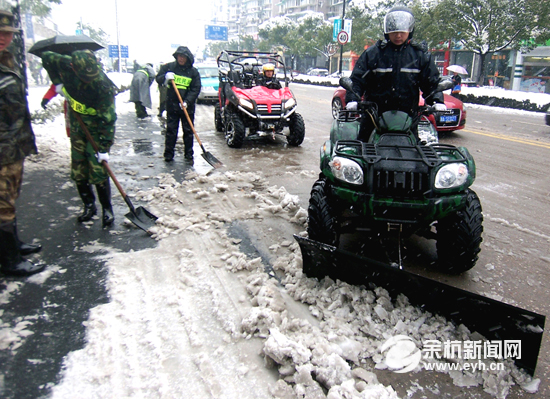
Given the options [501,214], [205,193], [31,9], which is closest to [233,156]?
[205,193]

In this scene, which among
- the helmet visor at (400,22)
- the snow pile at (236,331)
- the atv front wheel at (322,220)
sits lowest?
the snow pile at (236,331)

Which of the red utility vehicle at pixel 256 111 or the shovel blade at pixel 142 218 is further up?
the red utility vehicle at pixel 256 111

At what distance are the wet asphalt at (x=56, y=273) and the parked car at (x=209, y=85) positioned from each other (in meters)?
10.1

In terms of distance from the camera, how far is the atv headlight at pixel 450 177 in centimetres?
319

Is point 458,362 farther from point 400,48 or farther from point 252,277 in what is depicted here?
point 400,48

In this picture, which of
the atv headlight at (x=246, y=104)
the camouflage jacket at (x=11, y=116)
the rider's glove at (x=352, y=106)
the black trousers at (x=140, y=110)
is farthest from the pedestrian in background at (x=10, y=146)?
the black trousers at (x=140, y=110)

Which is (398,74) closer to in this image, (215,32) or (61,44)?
(61,44)

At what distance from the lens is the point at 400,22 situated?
3729mm

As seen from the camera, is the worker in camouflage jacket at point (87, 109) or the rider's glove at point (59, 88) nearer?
the worker in camouflage jacket at point (87, 109)

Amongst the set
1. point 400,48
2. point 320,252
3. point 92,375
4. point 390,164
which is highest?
point 400,48

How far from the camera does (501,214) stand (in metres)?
5.36

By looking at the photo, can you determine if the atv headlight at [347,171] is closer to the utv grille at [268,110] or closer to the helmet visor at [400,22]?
the helmet visor at [400,22]

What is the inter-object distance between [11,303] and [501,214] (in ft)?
17.7

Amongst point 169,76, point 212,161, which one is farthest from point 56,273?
point 169,76
